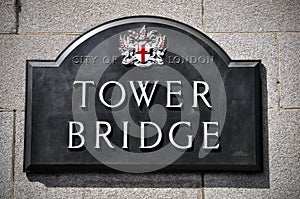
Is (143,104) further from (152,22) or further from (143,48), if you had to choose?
(152,22)

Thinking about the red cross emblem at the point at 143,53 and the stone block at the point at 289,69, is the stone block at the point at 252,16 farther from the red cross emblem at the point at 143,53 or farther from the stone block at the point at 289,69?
the red cross emblem at the point at 143,53

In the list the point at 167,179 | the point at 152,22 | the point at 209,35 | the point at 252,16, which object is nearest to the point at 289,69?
the point at 252,16

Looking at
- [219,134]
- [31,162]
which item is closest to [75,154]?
[31,162]

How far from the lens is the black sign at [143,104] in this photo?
15.1 ft

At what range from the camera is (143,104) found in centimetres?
471

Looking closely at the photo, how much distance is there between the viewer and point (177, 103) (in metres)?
4.69

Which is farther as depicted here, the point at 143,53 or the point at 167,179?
the point at 143,53

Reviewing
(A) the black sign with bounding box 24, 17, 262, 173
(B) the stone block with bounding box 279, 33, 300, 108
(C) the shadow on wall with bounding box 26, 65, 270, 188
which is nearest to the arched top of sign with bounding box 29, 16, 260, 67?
(A) the black sign with bounding box 24, 17, 262, 173

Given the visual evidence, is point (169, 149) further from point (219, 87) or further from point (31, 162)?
point (31, 162)

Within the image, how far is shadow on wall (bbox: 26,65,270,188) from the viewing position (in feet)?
15.2

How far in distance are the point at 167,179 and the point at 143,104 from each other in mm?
722

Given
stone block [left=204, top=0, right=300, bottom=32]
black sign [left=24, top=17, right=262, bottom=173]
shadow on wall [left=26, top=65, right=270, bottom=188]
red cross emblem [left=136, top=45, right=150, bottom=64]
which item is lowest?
shadow on wall [left=26, top=65, right=270, bottom=188]

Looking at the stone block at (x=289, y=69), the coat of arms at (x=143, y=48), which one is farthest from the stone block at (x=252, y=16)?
the coat of arms at (x=143, y=48)

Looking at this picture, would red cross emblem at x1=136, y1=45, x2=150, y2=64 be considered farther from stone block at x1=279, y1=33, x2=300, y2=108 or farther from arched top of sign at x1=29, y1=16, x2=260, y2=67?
stone block at x1=279, y1=33, x2=300, y2=108
